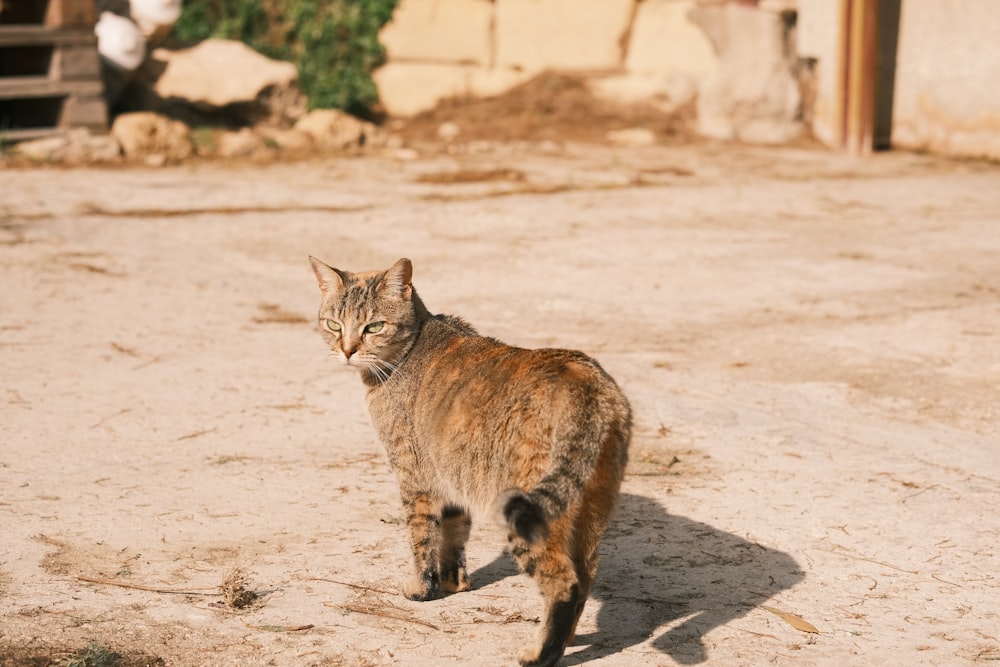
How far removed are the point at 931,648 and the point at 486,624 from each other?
1340 millimetres

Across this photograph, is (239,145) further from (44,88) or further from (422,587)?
(422,587)

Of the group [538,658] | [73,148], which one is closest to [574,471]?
[538,658]

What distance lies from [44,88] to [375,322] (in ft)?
30.6

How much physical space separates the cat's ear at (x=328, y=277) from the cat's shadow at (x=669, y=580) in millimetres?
1176

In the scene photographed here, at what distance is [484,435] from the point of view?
149 inches

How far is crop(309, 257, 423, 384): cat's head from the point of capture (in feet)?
14.4

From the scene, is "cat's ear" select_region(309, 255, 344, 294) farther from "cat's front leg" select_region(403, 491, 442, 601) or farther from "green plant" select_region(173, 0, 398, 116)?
"green plant" select_region(173, 0, 398, 116)

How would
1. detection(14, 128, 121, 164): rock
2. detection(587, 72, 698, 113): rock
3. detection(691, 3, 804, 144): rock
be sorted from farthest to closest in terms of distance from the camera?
detection(587, 72, 698, 113): rock, detection(691, 3, 804, 144): rock, detection(14, 128, 121, 164): rock

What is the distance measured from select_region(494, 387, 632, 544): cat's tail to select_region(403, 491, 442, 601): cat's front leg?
0.69 m

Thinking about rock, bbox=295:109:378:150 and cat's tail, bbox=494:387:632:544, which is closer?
cat's tail, bbox=494:387:632:544

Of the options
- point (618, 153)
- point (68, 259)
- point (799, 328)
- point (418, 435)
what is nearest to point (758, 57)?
point (618, 153)

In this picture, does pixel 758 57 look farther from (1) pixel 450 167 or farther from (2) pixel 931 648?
(2) pixel 931 648

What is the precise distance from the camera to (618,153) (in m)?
13.4

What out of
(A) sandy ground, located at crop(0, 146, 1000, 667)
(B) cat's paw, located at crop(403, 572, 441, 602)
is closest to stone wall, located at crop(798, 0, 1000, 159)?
(A) sandy ground, located at crop(0, 146, 1000, 667)
